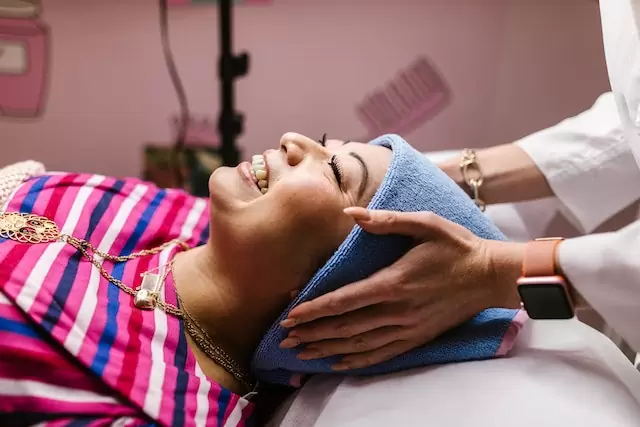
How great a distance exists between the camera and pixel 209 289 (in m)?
1.04

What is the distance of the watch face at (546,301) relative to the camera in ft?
2.81

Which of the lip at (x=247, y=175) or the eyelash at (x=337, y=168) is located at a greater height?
the eyelash at (x=337, y=168)

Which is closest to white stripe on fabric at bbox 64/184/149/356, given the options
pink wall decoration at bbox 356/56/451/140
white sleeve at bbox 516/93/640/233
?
white sleeve at bbox 516/93/640/233

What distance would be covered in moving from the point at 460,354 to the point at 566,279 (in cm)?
20

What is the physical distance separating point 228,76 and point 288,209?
87cm

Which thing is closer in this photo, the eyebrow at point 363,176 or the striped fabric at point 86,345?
the striped fabric at point 86,345

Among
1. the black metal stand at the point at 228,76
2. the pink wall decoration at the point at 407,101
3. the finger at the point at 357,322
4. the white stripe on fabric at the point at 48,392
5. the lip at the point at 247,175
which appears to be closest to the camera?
the white stripe on fabric at the point at 48,392

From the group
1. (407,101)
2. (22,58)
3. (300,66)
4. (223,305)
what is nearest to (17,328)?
(223,305)

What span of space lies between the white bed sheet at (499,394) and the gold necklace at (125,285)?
14 centimetres

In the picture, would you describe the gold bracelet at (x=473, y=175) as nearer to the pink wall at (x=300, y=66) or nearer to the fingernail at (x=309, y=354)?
the fingernail at (x=309, y=354)

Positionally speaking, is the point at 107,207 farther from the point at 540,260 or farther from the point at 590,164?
the point at 590,164

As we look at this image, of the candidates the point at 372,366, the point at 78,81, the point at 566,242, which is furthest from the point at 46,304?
the point at 78,81

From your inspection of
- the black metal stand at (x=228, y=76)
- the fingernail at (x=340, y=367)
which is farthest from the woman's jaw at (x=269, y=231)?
the black metal stand at (x=228, y=76)

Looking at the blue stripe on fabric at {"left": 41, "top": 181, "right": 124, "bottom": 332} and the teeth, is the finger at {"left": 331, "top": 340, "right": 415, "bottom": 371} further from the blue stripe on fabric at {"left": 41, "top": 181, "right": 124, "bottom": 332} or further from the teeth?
the blue stripe on fabric at {"left": 41, "top": 181, "right": 124, "bottom": 332}
